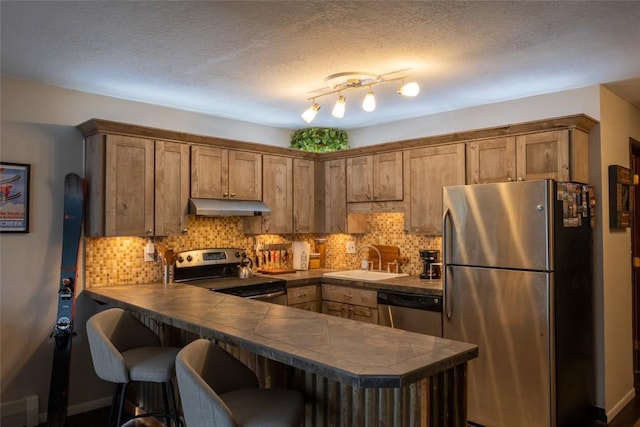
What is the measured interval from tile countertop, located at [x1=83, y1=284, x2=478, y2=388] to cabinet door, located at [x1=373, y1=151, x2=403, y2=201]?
1.93 meters

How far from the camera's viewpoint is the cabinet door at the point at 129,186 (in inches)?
136

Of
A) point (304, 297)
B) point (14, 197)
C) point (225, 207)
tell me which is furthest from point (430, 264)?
point (14, 197)

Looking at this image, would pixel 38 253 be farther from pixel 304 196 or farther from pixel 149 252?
pixel 304 196

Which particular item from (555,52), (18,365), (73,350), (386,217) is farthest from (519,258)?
(18,365)

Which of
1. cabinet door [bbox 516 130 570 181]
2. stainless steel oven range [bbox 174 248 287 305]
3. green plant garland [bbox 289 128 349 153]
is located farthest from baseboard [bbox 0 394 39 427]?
cabinet door [bbox 516 130 570 181]

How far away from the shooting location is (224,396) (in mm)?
1976

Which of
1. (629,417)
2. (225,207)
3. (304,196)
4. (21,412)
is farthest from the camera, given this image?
(304,196)

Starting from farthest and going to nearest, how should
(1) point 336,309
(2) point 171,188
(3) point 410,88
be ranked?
(1) point 336,309 < (2) point 171,188 < (3) point 410,88

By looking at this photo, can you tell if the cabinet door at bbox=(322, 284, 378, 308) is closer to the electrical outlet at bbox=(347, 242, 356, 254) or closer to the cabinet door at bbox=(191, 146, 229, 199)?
the electrical outlet at bbox=(347, 242, 356, 254)

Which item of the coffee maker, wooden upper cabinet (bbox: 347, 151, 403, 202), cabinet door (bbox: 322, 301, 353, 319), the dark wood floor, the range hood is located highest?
wooden upper cabinet (bbox: 347, 151, 403, 202)

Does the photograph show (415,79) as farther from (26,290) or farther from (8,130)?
(26,290)

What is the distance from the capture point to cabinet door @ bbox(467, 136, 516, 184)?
3561mm

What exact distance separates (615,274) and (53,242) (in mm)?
4324

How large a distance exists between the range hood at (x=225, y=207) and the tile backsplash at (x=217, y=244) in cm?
32
